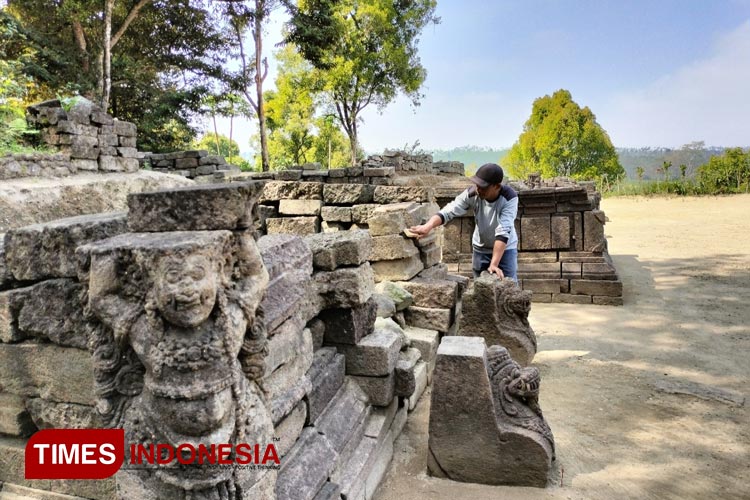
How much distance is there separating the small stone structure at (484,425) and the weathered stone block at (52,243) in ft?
6.32

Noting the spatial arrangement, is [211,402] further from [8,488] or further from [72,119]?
[72,119]

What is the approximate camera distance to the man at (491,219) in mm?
4207

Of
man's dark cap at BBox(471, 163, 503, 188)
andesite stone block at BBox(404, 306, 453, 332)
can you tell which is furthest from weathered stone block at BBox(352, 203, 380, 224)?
man's dark cap at BBox(471, 163, 503, 188)

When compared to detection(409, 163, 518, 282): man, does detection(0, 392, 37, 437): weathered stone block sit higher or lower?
lower

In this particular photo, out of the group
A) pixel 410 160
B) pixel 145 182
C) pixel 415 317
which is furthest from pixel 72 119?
pixel 410 160

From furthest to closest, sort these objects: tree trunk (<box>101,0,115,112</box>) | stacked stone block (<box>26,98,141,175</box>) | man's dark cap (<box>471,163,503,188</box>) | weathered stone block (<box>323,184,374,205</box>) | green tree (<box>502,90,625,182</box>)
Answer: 1. green tree (<box>502,90,625,182</box>)
2. tree trunk (<box>101,0,115,112</box>)
3. stacked stone block (<box>26,98,141,175</box>)
4. weathered stone block (<box>323,184,374,205</box>)
5. man's dark cap (<box>471,163,503,188</box>)

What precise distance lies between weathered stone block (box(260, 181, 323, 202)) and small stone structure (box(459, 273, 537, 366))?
2560mm

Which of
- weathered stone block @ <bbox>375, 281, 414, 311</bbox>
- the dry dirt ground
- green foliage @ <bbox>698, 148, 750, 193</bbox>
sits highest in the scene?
green foliage @ <bbox>698, 148, 750, 193</bbox>

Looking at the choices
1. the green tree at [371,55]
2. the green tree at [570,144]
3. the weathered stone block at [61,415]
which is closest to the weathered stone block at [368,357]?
the weathered stone block at [61,415]

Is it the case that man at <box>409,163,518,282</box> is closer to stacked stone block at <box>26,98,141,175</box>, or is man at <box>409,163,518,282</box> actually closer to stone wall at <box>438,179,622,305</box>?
stone wall at <box>438,179,622,305</box>

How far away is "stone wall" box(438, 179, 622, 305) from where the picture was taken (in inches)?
285

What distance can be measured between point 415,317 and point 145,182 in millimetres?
6757

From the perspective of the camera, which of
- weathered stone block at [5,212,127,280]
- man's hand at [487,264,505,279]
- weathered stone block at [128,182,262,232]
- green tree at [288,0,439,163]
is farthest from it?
green tree at [288,0,439,163]

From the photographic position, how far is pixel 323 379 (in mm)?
2596
